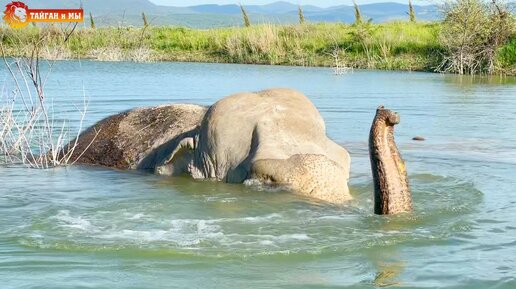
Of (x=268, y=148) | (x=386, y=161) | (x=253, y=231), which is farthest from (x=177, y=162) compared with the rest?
(x=386, y=161)

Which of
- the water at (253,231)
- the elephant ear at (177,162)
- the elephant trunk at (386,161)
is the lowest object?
the water at (253,231)

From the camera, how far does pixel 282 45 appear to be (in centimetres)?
4153

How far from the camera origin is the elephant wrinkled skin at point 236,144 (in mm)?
7484

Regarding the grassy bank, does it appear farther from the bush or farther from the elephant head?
the elephant head

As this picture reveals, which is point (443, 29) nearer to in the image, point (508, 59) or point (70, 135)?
point (508, 59)

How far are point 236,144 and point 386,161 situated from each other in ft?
6.99

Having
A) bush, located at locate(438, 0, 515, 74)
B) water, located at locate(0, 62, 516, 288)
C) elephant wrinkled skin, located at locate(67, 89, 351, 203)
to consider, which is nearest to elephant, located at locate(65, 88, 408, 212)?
elephant wrinkled skin, located at locate(67, 89, 351, 203)

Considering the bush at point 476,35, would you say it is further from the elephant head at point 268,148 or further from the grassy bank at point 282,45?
the elephant head at point 268,148

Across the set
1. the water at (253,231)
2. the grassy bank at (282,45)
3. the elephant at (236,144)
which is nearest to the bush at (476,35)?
the grassy bank at (282,45)

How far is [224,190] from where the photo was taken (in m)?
8.36

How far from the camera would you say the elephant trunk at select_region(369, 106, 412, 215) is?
650cm

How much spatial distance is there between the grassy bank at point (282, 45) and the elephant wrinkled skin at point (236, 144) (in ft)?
82.0

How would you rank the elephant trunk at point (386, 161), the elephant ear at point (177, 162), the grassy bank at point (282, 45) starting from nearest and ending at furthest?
the elephant trunk at point (386, 161) < the elephant ear at point (177, 162) < the grassy bank at point (282, 45)

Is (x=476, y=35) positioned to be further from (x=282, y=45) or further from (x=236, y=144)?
(x=236, y=144)
